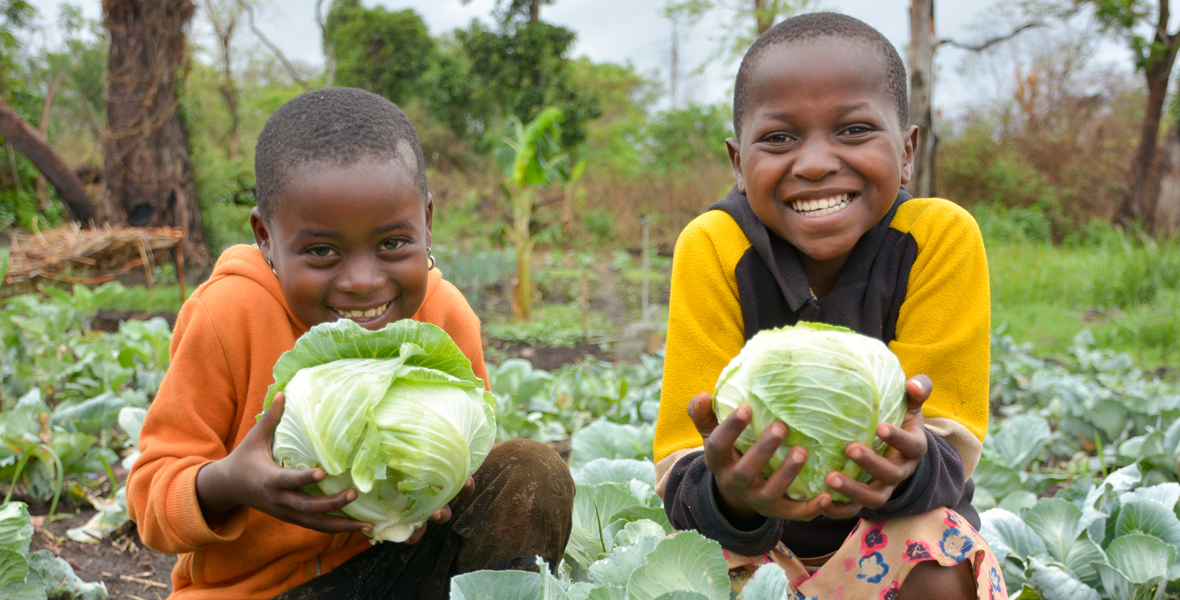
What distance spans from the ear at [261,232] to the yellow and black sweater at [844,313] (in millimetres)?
1016

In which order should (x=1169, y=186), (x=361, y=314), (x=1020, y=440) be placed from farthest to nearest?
(x=1169, y=186), (x=1020, y=440), (x=361, y=314)

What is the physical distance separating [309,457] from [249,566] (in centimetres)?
60

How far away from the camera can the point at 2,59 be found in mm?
11766

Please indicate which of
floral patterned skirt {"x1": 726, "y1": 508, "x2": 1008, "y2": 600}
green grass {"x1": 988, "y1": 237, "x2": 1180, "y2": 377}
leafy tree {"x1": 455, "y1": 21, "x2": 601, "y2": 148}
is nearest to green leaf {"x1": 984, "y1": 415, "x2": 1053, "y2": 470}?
floral patterned skirt {"x1": 726, "y1": 508, "x2": 1008, "y2": 600}

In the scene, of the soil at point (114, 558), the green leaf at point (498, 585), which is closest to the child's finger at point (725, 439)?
the green leaf at point (498, 585)

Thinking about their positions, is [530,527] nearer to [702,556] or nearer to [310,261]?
[702,556]

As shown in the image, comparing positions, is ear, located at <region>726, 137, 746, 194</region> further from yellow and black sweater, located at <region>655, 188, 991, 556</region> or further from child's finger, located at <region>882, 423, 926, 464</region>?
child's finger, located at <region>882, 423, 926, 464</region>

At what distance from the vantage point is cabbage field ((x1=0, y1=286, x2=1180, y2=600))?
1471 mm

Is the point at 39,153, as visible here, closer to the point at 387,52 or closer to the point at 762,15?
the point at 762,15

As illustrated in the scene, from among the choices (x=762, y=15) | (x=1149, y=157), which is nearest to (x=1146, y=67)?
(x=1149, y=157)

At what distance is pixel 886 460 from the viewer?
51.3 inches

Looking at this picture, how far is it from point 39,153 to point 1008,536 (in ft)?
40.7

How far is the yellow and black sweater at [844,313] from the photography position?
1.64 m

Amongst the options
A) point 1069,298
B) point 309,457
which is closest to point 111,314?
point 309,457
